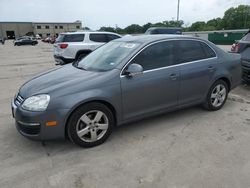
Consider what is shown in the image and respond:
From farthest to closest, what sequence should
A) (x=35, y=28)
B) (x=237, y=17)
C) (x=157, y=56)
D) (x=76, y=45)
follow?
(x=35, y=28), (x=237, y=17), (x=76, y=45), (x=157, y=56)

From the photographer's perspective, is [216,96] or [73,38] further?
[73,38]

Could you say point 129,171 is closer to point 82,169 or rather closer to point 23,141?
point 82,169

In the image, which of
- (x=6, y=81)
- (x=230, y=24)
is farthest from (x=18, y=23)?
(x=6, y=81)

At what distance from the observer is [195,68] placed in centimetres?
429

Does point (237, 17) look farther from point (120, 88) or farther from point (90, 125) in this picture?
point (90, 125)

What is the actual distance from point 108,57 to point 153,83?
2.88ft

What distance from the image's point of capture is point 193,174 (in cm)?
281

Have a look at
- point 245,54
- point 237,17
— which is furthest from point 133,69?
point 237,17

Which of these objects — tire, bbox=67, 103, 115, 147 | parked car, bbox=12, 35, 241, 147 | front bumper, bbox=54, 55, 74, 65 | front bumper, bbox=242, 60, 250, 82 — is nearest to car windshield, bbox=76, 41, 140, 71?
parked car, bbox=12, 35, 241, 147

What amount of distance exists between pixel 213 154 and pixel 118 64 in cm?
185

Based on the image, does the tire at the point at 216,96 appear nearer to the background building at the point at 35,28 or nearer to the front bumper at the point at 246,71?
the front bumper at the point at 246,71

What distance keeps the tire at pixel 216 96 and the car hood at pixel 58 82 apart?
7.56ft

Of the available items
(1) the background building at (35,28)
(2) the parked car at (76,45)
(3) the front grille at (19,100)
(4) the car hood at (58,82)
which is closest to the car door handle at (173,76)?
(4) the car hood at (58,82)

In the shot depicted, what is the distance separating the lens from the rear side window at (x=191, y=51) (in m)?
4.22
